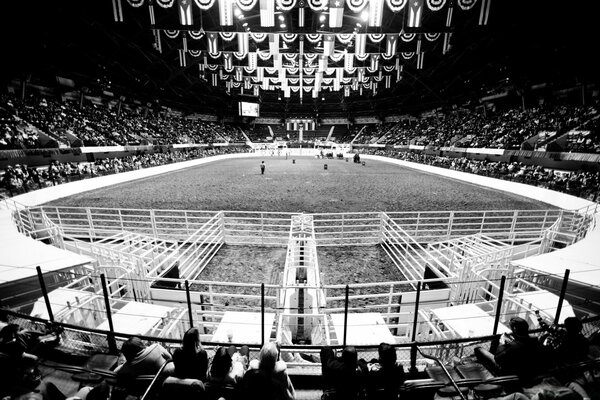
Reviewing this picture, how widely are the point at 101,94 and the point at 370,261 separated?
158 ft

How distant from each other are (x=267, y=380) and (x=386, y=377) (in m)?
1.19

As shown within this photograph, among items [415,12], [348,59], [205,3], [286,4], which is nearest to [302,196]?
[205,3]

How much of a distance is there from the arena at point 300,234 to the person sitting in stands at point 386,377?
0.07ft

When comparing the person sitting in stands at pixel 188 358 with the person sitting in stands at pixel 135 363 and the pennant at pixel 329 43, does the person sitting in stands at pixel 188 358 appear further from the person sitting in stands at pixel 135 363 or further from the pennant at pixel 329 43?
the pennant at pixel 329 43

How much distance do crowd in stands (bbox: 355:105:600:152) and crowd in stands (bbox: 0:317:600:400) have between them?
25400mm

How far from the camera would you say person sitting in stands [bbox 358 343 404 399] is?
2695 mm

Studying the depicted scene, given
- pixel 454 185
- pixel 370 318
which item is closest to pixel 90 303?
pixel 370 318

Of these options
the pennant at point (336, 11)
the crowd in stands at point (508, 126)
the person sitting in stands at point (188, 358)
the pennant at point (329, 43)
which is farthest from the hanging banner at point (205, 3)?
the crowd in stands at point (508, 126)

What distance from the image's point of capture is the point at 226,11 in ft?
72.9

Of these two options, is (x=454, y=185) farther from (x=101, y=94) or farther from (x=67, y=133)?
(x=101, y=94)

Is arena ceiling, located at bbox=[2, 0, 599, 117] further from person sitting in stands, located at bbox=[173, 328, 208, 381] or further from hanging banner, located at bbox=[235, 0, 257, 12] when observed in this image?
person sitting in stands, located at bbox=[173, 328, 208, 381]

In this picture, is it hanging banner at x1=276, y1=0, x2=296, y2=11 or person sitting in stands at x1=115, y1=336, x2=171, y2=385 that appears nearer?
person sitting in stands at x1=115, y1=336, x2=171, y2=385

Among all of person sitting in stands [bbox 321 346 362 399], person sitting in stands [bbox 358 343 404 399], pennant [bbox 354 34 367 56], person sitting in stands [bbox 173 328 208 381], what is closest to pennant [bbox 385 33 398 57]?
pennant [bbox 354 34 367 56]

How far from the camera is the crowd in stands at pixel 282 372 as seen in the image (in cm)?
254
